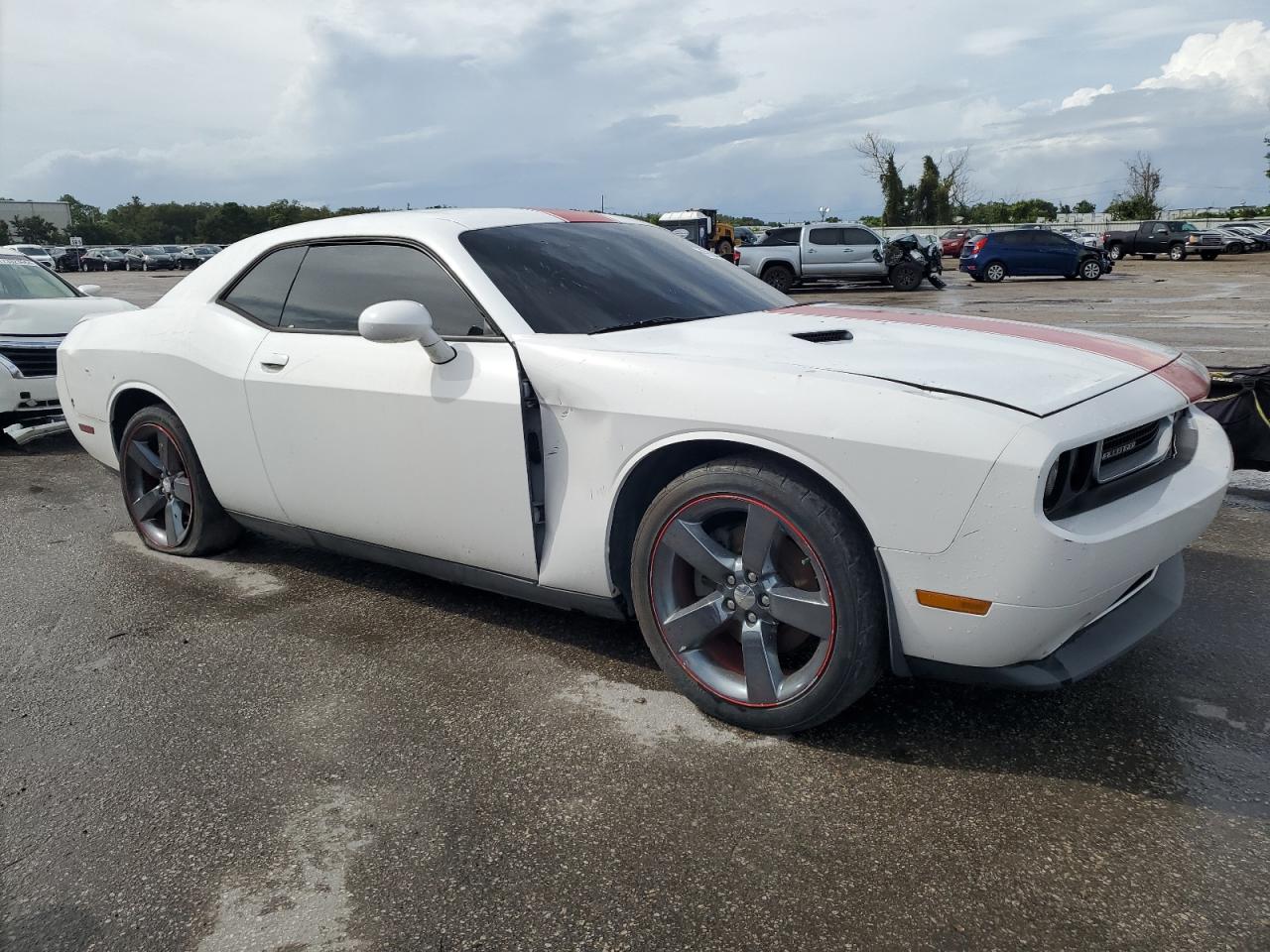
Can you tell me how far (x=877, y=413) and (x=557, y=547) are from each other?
43.6 inches

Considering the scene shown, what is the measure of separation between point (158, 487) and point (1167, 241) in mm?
39991

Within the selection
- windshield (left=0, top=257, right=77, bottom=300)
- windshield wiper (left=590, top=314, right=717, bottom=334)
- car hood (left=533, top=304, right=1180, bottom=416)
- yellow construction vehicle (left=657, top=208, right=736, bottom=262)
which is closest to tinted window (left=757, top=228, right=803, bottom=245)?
yellow construction vehicle (left=657, top=208, right=736, bottom=262)

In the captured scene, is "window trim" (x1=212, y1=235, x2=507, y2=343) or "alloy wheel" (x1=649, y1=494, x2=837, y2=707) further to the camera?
"window trim" (x1=212, y1=235, x2=507, y2=343)

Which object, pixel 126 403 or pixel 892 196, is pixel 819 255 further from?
pixel 892 196

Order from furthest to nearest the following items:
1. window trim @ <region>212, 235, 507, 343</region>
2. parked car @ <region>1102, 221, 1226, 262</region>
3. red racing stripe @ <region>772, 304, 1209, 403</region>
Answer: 1. parked car @ <region>1102, 221, 1226, 262</region>
2. window trim @ <region>212, 235, 507, 343</region>
3. red racing stripe @ <region>772, 304, 1209, 403</region>

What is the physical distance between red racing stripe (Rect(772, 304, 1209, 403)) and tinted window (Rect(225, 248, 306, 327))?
6.18 feet

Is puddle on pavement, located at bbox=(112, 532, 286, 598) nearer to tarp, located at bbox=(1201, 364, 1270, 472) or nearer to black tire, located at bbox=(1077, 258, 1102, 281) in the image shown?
tarp, located at bbox=(1201, 364, 1270, 472)

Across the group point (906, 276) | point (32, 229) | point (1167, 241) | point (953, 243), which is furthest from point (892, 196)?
point (32, 229)

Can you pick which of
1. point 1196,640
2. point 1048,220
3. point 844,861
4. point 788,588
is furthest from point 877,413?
point 1048,220

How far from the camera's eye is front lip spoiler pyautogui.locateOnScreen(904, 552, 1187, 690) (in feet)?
7.86

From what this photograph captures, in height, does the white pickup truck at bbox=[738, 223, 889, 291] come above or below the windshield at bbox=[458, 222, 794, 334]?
below

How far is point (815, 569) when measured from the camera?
8.25 ft

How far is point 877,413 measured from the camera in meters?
2.37

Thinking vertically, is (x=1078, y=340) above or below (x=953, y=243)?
above
